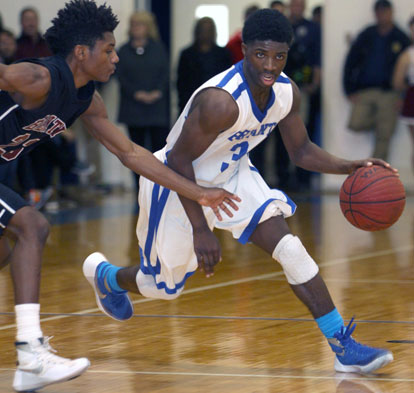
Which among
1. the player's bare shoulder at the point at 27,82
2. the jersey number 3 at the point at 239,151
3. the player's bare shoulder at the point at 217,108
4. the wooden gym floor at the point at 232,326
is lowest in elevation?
the wooden gym floor at the point at 232,326

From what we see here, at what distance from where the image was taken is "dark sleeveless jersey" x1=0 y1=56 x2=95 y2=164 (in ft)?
12.8

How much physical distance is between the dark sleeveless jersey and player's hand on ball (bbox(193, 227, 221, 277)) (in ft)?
2.28

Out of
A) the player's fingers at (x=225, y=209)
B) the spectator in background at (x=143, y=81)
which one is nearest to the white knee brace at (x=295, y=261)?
the player's fingers at (x=225, y=209)


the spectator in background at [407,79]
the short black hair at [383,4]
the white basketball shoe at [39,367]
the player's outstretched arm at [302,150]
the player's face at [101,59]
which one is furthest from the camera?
the short black hair at [383,4]

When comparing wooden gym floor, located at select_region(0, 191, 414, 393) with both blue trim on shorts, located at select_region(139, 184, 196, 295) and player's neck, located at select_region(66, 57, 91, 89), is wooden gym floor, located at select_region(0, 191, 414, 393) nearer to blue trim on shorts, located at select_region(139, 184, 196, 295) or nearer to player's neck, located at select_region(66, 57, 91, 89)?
blue trim on shorts, located at select_region(139, 184, 196, 295)

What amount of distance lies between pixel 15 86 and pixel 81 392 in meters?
1.13

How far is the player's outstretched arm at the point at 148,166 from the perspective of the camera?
4094mm

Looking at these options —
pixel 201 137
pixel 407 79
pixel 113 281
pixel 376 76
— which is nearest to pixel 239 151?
pixel 201 137

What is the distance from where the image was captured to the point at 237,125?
4.31 meters

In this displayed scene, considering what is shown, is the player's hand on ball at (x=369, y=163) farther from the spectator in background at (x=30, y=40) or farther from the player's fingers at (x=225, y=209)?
the spectator in background at (x=30, y=40)

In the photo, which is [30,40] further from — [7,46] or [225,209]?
[225,209]

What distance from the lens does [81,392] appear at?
3775 mm

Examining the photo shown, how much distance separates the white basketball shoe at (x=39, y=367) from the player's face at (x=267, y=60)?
4.48 feet

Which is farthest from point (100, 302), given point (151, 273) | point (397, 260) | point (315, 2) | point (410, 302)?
point (315, 2)
